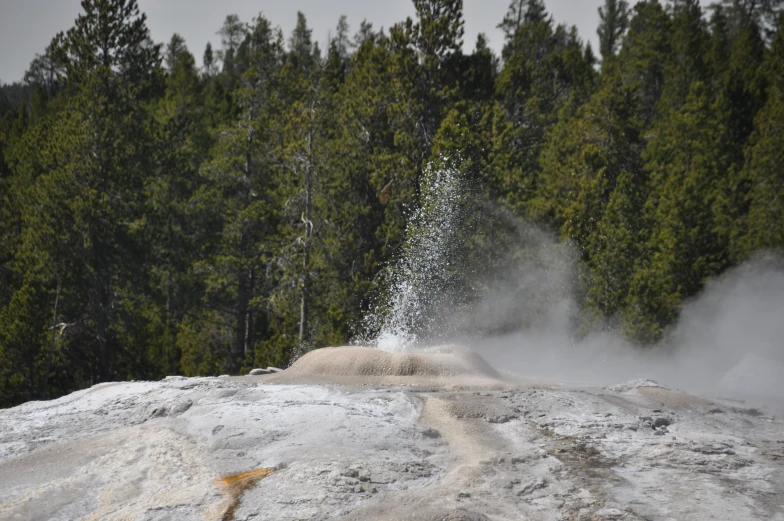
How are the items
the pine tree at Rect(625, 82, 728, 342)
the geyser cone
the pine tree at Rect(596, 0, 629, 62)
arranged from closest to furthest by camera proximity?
the geyser cone → the pine tree at Rect(625, 82, 728, 342) → the pine tree at Rect(596, 0, 629, 62)

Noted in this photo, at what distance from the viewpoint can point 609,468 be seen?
217 inches

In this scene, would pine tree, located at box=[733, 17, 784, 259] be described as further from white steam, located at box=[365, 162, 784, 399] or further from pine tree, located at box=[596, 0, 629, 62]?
pine tree, located at box=[596, 0, 629, 62]

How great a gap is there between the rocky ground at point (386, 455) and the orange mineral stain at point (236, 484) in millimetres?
16

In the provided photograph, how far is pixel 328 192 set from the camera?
71.6ft

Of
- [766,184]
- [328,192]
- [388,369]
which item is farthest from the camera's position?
[328,192]

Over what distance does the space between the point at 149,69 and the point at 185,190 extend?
17.6 feet

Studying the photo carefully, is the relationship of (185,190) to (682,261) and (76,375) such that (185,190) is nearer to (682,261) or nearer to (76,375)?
(76,375)

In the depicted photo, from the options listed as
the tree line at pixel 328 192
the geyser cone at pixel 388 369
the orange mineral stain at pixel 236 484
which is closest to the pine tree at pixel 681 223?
the tree line at pixel 328 192

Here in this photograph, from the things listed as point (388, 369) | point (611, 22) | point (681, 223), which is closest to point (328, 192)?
point (681, 223)

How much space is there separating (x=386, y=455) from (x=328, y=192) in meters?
16.6

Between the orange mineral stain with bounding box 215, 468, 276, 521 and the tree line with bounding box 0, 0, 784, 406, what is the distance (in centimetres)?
1369

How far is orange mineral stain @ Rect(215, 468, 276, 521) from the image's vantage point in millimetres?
4734

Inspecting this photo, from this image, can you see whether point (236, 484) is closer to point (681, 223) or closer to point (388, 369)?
point (388, 369)

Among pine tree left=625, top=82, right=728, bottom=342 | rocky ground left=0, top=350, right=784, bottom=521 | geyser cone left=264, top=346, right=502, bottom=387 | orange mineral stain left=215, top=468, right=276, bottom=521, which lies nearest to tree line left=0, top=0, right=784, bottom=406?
pine tree left=625, top=82, right=728, bottom=342
